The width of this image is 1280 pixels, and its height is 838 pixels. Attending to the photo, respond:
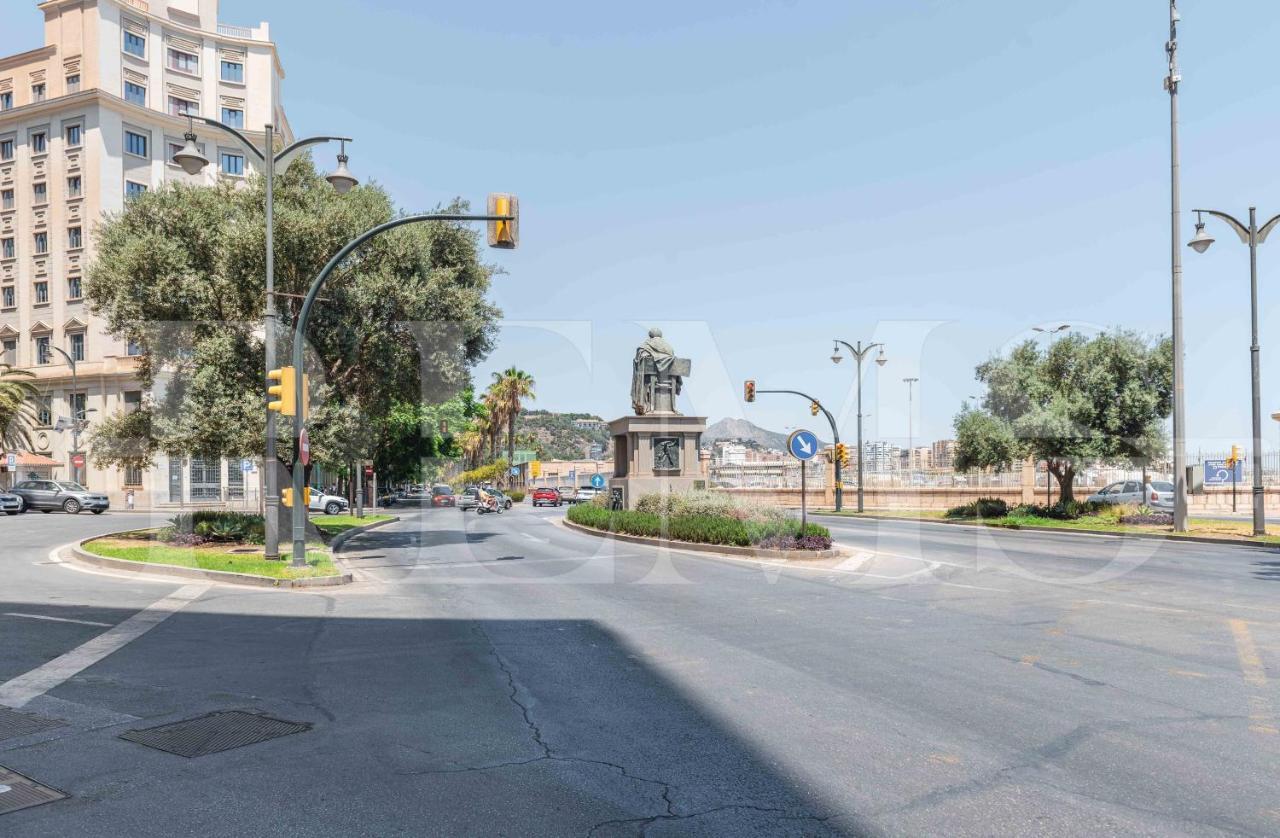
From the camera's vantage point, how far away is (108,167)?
57.5 meters

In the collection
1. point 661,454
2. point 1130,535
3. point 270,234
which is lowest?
point 1130,535

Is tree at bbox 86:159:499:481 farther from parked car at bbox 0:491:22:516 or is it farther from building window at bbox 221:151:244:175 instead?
building window at bbox 221:151:244:175

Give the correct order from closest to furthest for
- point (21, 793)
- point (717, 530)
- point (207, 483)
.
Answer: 1. point (21, 793)
2. point (717, 530)
3. point (207, 483)

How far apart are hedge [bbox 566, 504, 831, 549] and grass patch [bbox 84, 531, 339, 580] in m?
7.97

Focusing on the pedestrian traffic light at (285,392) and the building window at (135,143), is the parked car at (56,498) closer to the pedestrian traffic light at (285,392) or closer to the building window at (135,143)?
the pedestrian traffic light at (285,392)

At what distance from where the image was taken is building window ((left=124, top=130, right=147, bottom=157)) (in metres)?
58.9

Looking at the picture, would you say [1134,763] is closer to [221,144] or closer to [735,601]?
[735,601]

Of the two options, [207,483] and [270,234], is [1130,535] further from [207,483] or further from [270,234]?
[207,483]

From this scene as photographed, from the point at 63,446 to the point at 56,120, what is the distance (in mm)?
22298

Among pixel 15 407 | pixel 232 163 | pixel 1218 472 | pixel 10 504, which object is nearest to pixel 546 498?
pixel 10 504

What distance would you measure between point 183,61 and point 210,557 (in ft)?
196

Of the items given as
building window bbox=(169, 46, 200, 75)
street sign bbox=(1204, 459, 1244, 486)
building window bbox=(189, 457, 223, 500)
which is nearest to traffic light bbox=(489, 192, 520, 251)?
street sign bbox=(1204, 459, 1244, 486)

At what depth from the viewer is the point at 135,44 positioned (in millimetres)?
59969

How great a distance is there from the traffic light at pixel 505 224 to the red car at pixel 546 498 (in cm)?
4139
